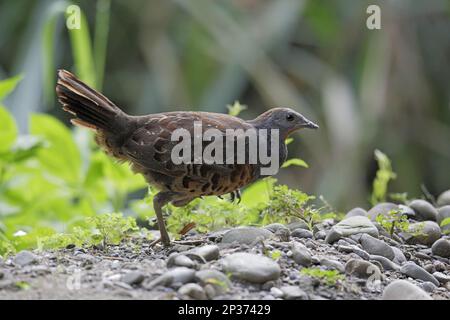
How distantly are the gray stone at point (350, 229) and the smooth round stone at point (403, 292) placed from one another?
2.27 ft

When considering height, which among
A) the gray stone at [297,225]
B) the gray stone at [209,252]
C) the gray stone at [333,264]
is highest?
the gray stone at [297,225]

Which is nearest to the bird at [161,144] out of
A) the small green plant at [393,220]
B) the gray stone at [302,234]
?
the gray stone at [302,234]

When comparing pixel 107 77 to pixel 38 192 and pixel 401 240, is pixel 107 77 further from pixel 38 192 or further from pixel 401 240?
pixel 401 240

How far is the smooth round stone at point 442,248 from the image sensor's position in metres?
→ 3.60

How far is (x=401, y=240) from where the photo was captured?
375cm

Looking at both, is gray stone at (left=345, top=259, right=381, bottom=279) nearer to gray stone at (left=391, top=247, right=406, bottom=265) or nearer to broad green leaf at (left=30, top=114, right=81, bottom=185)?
gray stone at (left=391, top=247, right=406, bottom=265)

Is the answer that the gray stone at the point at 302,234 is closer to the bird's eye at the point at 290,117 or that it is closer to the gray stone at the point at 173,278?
Answer: the bird's eye at the point at 290,117

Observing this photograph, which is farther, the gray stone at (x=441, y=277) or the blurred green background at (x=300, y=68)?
the blurred green background at (x=300, y=68)

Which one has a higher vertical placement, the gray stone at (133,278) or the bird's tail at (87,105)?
the bird's tail at (87,105)

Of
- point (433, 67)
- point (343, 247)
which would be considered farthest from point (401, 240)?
point (433, 67)

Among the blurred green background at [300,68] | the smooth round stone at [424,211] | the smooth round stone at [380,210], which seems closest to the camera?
the smooth round stone at [380,210]

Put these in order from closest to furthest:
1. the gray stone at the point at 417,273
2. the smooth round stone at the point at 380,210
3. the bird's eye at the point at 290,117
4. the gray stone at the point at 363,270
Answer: the gray stone at the point at 363,270 → the gray stone at the point at 417,273 → the bird's eye at the point at 290,117 → the smooth round stone at the point at 380,210

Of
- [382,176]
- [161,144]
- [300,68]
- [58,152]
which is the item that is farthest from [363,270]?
[300,68]

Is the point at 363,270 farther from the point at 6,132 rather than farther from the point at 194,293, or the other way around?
the point at 6,132
